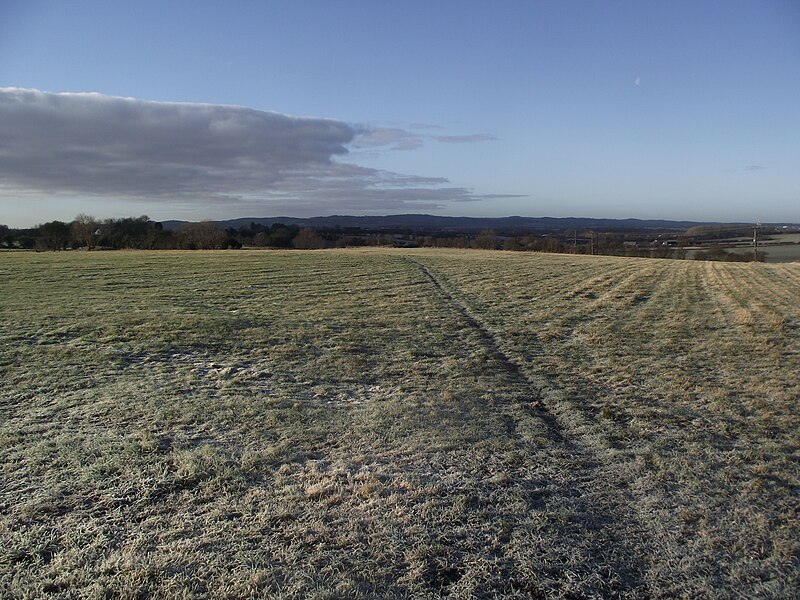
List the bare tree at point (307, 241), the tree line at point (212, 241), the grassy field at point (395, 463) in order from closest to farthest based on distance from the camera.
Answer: the grassy field at point (395, 463) → the tree line at point (212, 241) → the bare tree at point (307, 241)

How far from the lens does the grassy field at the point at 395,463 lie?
3.55 meters

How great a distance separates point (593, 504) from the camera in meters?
4.43

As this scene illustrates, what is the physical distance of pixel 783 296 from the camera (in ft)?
66.3

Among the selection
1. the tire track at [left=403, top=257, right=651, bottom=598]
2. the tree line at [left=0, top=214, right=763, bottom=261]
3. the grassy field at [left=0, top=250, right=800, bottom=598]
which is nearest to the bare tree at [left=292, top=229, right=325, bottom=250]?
the tree line at [left=0, top=214, right=763, bottom=261]

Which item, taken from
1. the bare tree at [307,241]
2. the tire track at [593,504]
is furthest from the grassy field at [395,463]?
the bare tree at [307,241]

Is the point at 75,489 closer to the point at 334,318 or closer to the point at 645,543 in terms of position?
the point at 645,543

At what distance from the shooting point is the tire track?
3.55 m

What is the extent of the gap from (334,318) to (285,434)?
8.05 m

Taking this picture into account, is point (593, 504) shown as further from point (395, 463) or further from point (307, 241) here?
point (307, 241)

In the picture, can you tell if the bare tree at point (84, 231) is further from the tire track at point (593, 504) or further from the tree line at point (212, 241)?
the tire track at point (593, 504)

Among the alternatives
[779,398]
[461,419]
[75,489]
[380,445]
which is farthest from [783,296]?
[75,489]

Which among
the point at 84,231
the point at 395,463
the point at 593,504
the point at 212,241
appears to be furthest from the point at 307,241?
the point at 593,504

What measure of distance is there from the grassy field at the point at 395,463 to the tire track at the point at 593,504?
2cm

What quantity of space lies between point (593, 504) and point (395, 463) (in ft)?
5.96
